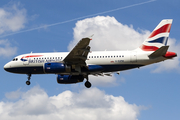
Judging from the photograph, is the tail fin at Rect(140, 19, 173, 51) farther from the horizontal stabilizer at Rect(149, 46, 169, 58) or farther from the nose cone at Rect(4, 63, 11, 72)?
the nose cone at Rect(4, 63, 11, 72)

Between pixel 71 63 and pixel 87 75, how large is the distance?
4.39 metres

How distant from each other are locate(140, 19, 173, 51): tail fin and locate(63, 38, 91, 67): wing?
27.0 ft

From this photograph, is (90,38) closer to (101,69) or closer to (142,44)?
(101,69)

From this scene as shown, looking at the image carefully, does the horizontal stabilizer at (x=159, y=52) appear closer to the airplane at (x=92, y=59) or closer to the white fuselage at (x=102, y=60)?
the airplane at (x=92, y=59)

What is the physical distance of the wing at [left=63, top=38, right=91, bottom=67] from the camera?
1469 inches

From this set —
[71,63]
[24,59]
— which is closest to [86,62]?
[71,63]

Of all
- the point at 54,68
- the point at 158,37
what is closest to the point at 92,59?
the point at 54,68

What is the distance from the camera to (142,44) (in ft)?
144

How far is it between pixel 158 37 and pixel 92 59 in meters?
9.32

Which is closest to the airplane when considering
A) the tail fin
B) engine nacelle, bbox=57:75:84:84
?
the tail fin

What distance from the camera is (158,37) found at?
43906 mm

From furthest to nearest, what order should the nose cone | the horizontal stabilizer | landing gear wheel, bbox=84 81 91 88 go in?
the nose cone
landing gear wheel, bbox=84 81 91 88
the horizontal stabilizer

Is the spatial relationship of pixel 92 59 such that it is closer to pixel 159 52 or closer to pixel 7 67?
pixel 159 52

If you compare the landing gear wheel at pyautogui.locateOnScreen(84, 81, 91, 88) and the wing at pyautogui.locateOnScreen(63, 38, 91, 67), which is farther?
the landing gear wheel at pyautogui.locateOnScreen(84, 81, 91, 88)
